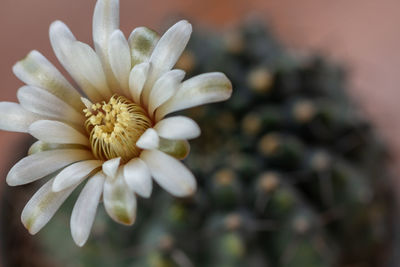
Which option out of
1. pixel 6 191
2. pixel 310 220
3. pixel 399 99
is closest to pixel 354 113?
pixel 310 220

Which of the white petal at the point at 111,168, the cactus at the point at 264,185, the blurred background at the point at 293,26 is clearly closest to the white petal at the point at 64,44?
the white petal at the point at 111,168

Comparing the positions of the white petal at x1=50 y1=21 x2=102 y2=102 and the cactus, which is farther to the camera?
the cactus

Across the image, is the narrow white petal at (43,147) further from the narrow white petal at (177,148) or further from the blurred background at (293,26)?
the blurred background at (293,26)

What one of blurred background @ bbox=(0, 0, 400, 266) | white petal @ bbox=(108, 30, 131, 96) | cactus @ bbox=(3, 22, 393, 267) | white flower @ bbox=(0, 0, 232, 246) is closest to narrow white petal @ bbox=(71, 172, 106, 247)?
white flower @ bbox=(0, 0, 232, 246)

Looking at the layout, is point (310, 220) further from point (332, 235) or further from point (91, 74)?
point (91, 74)

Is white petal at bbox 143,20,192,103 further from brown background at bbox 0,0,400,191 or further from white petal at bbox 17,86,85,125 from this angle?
brown background at bbox 0,0,400,191

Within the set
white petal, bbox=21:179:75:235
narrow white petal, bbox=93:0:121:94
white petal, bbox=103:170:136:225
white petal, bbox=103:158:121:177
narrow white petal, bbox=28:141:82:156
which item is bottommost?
white petal, bbox=21:179:75:235

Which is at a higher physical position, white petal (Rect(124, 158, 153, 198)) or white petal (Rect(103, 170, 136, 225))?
white petal (Rect(124, 158, 153, 198))
